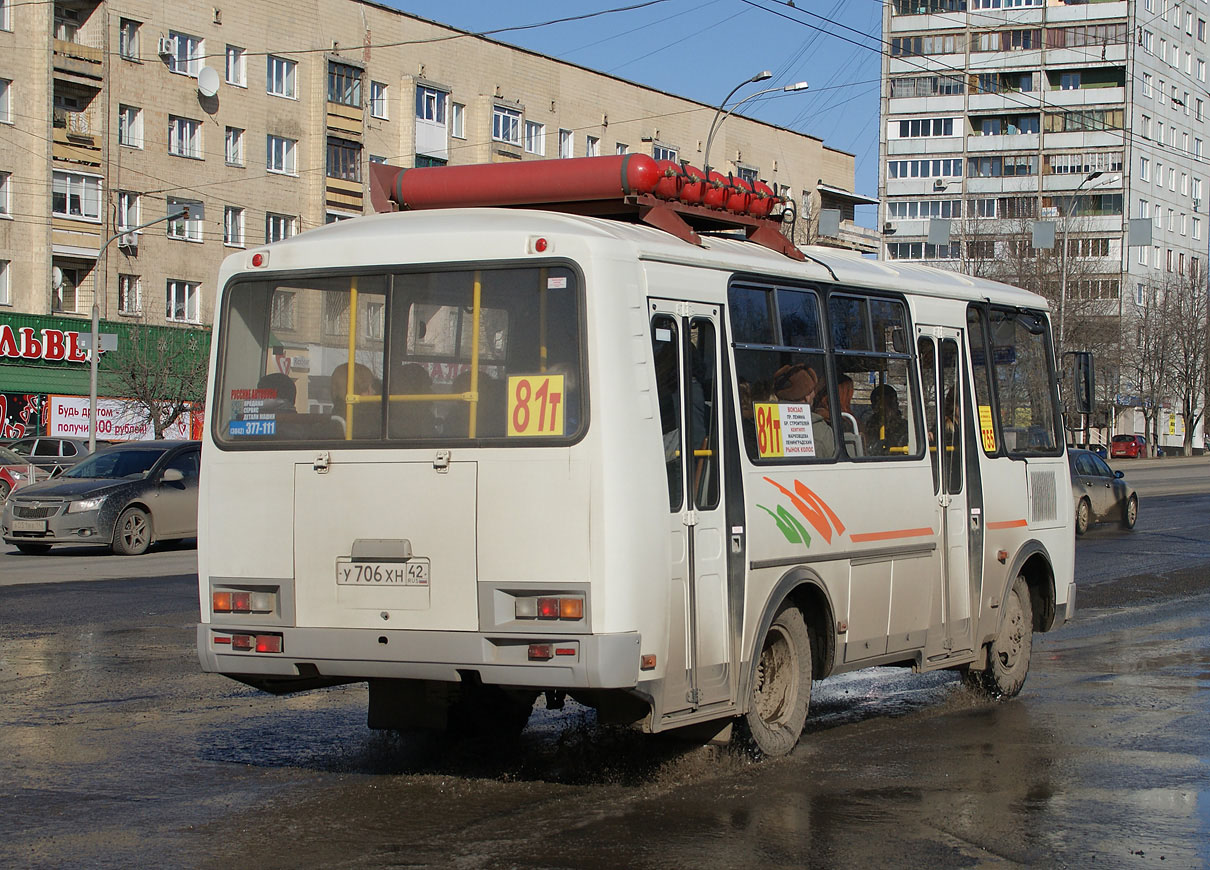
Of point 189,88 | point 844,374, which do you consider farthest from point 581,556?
point 189,88

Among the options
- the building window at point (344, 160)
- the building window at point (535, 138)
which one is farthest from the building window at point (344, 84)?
the building window at point (535, 138)

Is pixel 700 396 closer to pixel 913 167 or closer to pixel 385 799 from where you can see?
pixel 385 799

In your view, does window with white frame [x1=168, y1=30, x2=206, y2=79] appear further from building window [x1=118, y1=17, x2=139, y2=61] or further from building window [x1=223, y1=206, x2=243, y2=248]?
building window [x1=223, y1=206, x2=243, y2=248]

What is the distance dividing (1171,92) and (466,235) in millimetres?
116202

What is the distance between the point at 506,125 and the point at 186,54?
52.5 ft

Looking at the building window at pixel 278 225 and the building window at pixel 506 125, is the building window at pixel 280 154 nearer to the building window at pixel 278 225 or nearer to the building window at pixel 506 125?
the building window at pixel 278 225

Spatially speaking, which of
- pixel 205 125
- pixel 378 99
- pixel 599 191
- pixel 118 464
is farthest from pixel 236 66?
pixel 599 191

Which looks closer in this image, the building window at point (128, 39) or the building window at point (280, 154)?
the building window at point (128, 39)

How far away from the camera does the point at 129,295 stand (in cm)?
5344

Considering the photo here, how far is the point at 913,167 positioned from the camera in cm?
11900

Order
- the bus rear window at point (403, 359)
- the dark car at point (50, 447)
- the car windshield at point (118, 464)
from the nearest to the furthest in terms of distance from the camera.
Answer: the bus rear window at point (403, 359), the car windshield at point (118, 464), the dark car at point (50, 447)

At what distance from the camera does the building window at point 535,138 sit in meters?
68.1

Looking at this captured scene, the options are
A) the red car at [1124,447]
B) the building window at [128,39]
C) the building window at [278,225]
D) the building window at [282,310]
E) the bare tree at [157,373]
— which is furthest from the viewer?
the red car at [1124,447]

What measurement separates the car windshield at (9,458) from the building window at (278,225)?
21.8 metres
